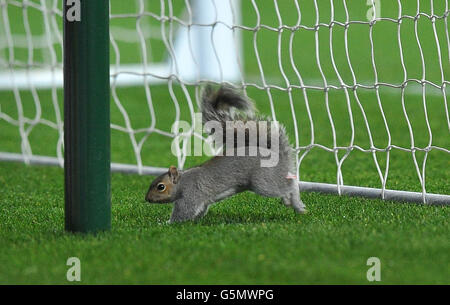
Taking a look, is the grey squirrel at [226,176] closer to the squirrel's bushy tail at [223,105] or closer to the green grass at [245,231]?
the squirrel's bushy tail at [223,105]

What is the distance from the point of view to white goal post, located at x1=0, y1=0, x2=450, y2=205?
16.0 ft

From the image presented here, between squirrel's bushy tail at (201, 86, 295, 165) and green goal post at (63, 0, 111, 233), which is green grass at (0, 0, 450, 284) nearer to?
green goal post at (63, 0, 111, 233)

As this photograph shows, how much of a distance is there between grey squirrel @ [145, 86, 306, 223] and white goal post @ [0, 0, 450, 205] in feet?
1.44

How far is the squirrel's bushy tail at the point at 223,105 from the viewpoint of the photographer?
165 inches

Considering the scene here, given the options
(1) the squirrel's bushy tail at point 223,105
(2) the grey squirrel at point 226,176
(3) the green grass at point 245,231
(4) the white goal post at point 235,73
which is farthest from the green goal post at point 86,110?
(4) the white goal post at point 235,73

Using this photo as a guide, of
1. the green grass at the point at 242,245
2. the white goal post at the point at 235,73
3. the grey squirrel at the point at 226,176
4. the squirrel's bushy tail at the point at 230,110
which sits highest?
the white goal post at the point at 235,73

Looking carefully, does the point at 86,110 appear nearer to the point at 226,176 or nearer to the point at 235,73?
the point at 226,176

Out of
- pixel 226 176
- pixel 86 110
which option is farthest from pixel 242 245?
pixel 86 110

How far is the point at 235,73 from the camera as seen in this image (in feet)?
36.0

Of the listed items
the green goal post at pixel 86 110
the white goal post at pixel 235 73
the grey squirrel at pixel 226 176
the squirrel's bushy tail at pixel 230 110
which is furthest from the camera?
the white goal post at pixel 235 73

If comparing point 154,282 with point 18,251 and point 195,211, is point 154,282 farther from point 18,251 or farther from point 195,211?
point 195,211

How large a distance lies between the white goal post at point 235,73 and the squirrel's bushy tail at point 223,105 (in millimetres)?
403
